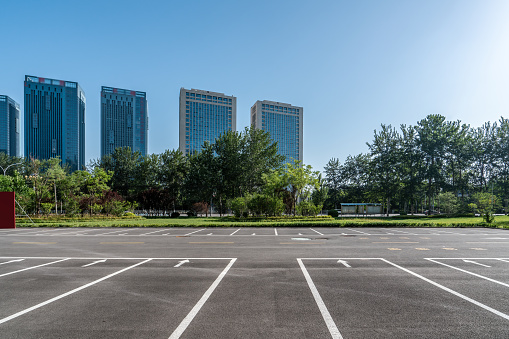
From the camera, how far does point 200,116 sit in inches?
5054

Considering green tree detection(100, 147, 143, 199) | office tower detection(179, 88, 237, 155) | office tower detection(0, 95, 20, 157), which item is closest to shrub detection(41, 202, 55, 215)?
green tree detection(100, 147, 143, 199)

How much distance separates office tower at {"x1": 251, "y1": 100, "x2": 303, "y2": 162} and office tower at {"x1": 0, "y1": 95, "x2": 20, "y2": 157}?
507 feet

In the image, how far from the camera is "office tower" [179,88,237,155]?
126 m

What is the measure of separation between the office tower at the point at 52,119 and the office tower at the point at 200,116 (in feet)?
253

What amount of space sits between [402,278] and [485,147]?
59928mm

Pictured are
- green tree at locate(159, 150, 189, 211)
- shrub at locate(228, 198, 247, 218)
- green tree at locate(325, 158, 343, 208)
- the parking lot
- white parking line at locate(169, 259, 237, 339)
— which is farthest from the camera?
green tree at locate(325, 158, 343, 208)

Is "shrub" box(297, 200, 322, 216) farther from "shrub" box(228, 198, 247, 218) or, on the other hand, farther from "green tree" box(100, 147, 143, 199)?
"green tree" box(100, 147, 143, 199)

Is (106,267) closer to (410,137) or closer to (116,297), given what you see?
(116,297)

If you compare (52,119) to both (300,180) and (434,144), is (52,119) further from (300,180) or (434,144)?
(434,144)

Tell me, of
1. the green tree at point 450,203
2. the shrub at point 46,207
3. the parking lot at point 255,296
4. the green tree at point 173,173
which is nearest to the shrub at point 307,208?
the parking lot at point 255,296

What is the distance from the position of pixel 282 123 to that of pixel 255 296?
144 meters

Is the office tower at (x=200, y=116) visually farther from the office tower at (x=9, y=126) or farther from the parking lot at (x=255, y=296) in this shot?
the office tower at (x=9, y=126)

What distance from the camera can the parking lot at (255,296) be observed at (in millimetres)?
4375

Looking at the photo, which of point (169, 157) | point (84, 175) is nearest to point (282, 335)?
point (84, 175)
